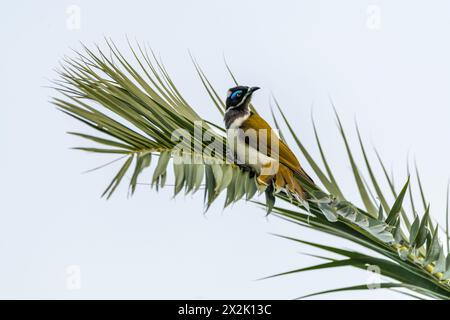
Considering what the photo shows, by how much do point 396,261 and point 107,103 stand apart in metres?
1.47

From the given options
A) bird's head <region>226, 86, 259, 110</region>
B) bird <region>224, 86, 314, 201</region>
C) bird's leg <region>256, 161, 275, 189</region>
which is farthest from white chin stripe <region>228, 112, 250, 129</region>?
bird's leg <region>256, 161, 275, 189</region>

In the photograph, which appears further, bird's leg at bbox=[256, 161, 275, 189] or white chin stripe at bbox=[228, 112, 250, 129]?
white chin stripe at bbox=[228, 112, 250, 129]

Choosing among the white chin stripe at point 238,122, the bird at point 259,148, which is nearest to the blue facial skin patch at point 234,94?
the bird at point 259,148

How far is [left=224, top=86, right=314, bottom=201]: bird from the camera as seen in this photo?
3.53 meters

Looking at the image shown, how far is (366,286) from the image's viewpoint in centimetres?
308

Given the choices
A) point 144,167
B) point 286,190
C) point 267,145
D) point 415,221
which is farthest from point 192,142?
point 415,221

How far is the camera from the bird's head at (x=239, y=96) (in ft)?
14.8

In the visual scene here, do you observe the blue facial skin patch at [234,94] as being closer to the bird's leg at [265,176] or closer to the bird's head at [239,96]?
the bird's head at [239,96]

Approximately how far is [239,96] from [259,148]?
2.43ft

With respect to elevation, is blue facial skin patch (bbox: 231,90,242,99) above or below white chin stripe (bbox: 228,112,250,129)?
above

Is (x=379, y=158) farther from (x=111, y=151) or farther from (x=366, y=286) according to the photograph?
(x=111, y=151)

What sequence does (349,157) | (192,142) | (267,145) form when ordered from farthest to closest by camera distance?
(267,145), (349,157), (192,142)

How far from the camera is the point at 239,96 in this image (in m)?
4.60

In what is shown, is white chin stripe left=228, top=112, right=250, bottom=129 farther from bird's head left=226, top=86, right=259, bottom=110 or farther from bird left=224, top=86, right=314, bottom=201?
bird's head left=226, top=86, right=259, bottom=110
